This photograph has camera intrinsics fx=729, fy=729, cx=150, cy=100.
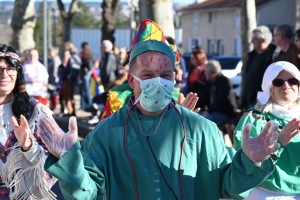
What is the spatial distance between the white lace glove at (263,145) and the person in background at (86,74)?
1264 cm

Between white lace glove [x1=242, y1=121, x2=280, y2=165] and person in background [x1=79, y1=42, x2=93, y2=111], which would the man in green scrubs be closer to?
white lace glove [x1=242, y1=121, x2=280, y2=165]

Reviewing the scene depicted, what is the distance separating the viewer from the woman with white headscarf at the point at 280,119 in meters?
4.79

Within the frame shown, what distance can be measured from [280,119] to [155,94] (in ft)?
6.04

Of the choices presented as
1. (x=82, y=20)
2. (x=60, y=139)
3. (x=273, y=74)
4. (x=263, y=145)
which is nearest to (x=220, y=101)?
(x=273, y=74)

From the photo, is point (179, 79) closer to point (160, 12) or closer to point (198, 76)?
point (198, 76)

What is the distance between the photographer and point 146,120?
3.26 metres

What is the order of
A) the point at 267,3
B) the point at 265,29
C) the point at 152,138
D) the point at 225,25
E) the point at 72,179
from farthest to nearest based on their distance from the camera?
the point at 225,25
the point at 267,3
the point at 265,29
the point at 152,138
the point at 72,179

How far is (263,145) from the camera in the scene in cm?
299

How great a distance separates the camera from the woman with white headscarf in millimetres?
4793

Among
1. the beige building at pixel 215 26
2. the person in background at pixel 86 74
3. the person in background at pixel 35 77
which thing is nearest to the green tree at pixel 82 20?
the beige building at pixel 215 26

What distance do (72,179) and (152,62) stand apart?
2.21ft

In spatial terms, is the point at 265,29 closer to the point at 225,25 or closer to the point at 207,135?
the point at 207,135

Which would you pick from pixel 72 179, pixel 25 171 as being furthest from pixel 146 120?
pixel 25 171

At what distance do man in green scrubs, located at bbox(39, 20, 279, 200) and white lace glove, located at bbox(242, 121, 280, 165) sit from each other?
0.20 feet
